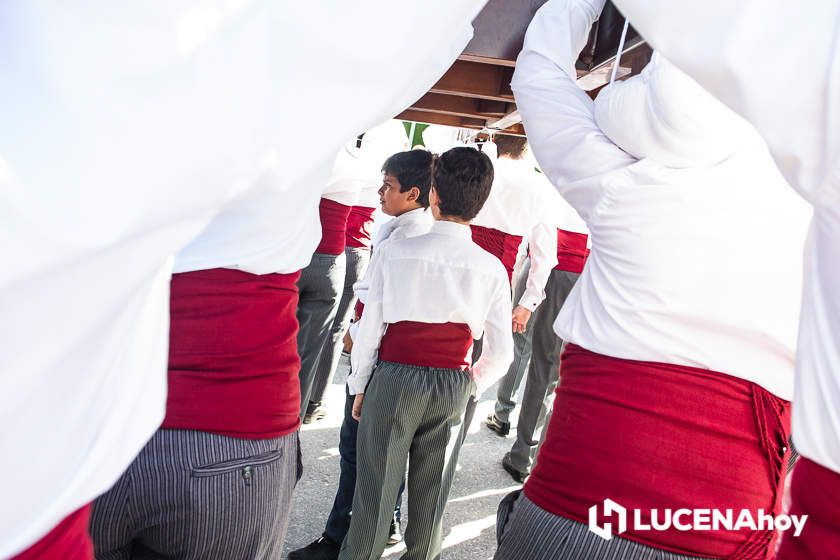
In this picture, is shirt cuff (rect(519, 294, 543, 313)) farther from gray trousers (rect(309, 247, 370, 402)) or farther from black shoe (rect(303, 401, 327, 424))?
black shoe (rect(303, 401, 327, 424))

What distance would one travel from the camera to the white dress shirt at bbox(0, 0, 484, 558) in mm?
460

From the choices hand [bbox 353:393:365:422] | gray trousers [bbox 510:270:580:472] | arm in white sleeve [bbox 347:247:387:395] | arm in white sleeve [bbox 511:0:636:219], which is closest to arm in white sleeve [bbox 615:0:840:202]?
arm in white sleeve [bbox 511:0:636:219]

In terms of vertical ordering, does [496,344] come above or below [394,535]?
above

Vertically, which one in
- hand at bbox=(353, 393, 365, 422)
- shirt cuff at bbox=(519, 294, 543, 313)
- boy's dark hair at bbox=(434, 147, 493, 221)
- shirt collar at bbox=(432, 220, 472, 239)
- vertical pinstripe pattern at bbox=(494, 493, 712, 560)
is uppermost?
boy's dark hair at bbox=(434, 147, 493, 221)

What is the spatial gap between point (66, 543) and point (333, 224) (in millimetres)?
2894

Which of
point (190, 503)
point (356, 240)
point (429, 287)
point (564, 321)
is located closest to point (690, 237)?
point (564, 321)

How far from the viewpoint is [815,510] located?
83 cm

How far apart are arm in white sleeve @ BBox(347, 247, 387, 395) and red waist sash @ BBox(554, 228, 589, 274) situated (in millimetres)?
1930

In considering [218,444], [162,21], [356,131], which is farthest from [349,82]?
[218,444]

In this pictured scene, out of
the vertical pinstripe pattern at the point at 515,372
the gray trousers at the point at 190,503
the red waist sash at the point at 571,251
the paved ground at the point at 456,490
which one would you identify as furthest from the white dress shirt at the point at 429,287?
the vertical pinstripe pattern at the point at 515,372

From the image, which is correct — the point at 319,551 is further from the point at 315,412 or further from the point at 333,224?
the point at 333,224

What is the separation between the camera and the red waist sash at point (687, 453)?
1.20 meters

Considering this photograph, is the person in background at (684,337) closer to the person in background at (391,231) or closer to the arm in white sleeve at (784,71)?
the arm in white sleeve at (784,71)

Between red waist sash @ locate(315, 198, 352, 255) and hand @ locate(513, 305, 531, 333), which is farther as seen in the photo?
hand @ locate(513, 305, 531, 333)
